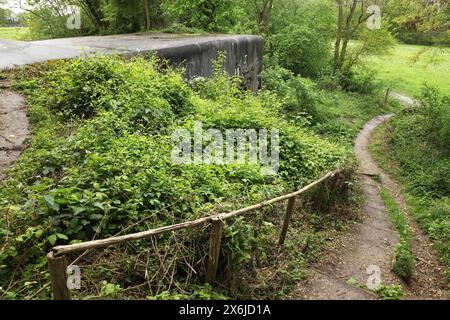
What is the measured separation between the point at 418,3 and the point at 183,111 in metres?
12.8

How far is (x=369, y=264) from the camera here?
7.04 meters

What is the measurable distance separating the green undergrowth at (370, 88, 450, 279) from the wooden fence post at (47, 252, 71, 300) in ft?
22.2

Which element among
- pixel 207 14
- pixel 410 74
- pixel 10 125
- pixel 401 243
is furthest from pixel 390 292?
pixel 410 74

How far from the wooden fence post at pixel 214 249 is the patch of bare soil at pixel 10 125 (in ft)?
10.1

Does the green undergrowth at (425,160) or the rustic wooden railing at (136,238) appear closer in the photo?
the rustic wooden railing at (136,238)

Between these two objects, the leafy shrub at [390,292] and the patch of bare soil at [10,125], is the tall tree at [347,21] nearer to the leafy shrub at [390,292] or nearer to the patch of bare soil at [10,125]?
the leafy shrub at [390,292]

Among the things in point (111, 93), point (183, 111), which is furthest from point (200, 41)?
point (111, 93)

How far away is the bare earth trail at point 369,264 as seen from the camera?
18.6ft

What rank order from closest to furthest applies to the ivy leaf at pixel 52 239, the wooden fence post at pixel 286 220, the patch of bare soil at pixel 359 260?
the ivy leaf at pixel 52 239
the patch of bare soil at pixel 359 260
the wooden fence post at pixel 286 220

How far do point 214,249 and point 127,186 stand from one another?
1419mm

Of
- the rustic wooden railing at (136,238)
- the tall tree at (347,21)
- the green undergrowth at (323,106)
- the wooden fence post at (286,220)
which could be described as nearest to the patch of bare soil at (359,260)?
the wooden fence post at (286,220)

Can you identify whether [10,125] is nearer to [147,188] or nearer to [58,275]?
[147,188]

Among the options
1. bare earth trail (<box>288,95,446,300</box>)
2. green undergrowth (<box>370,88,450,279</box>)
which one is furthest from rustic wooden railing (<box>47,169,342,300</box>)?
green undergrowth (<box>370,88,450,279</box>)

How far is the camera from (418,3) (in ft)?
52.3
